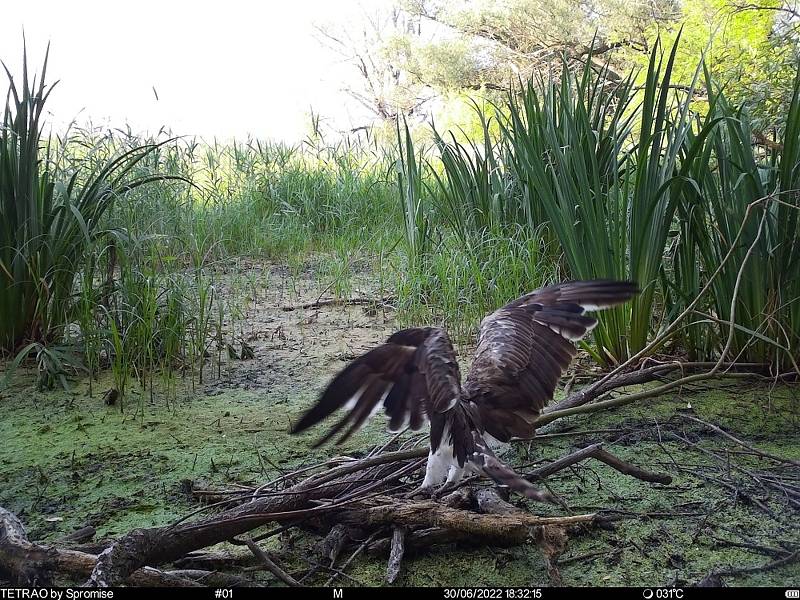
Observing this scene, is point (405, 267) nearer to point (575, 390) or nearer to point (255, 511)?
point (575, 390)

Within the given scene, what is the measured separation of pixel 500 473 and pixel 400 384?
0.34 m

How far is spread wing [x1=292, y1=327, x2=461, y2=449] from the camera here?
5.65ft

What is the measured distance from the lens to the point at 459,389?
173 centimetres

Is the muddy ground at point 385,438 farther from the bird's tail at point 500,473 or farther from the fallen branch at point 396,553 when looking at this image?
the bird's tail at point 500,473

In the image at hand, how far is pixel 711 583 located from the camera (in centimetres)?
151

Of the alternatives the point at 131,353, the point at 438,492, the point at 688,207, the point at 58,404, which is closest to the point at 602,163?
the point at 688,207

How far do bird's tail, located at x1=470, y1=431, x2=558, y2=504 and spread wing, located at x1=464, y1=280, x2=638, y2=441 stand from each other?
0.13m

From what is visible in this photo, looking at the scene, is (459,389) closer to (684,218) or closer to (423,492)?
(423,492)

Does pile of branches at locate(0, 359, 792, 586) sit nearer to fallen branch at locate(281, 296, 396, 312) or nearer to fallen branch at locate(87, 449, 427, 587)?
fallen branch at locate(87, 449, 427, 587)

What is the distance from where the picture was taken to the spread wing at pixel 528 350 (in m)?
1.88

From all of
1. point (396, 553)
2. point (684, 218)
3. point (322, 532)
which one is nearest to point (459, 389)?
point (396, 553)

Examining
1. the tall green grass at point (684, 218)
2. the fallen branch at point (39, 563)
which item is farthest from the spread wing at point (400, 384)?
the tall green grass at point (684, 218)

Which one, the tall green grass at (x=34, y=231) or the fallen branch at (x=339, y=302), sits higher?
the tall green grass at (x=34, y=231)

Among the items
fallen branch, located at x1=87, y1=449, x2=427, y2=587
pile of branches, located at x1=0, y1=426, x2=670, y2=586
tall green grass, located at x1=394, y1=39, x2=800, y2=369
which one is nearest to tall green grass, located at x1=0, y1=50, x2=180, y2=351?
pile of branches, located at x1=0, y1=426, x2=670, y2=586
